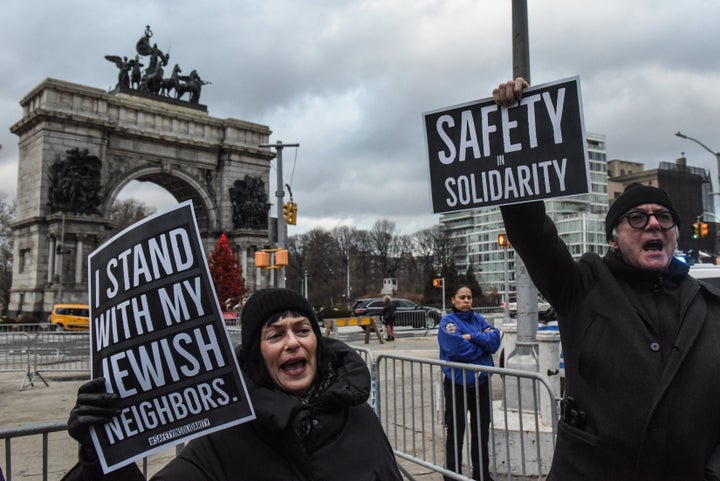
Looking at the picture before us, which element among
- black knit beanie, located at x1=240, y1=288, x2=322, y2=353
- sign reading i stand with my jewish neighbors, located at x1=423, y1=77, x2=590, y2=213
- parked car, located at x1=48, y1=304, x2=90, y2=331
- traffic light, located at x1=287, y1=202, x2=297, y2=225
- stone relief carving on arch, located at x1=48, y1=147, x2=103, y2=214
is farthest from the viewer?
stone relief carving on arch, located at x1=48, y1=147, x2=103, y2=214

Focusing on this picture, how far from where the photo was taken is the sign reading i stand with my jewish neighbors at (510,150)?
2.65 meters

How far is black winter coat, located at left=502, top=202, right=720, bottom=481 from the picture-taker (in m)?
2.08

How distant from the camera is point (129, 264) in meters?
1.95

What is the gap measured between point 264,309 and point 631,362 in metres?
1.38

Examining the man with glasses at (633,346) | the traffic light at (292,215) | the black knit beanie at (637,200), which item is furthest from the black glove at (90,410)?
the traffic light at (292,215)

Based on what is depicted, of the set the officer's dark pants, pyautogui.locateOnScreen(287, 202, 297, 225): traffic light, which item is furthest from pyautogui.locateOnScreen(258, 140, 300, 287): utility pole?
the officer's dark pants

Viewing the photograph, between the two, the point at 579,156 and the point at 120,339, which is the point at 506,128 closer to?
the point at 579,156

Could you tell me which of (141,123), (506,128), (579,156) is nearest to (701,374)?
(579,156)

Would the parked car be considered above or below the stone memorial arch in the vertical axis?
below

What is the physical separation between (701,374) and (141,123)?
1809 inches

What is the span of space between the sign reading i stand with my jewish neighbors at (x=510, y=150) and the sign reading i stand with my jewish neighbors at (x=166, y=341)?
4.73 feet

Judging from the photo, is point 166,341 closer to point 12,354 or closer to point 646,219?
point 646,219

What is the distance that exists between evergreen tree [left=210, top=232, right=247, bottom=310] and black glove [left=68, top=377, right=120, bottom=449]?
41348 mm

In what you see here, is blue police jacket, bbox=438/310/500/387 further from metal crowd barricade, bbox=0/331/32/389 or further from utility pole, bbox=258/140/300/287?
utility pole, bbox=258/140/300/287
